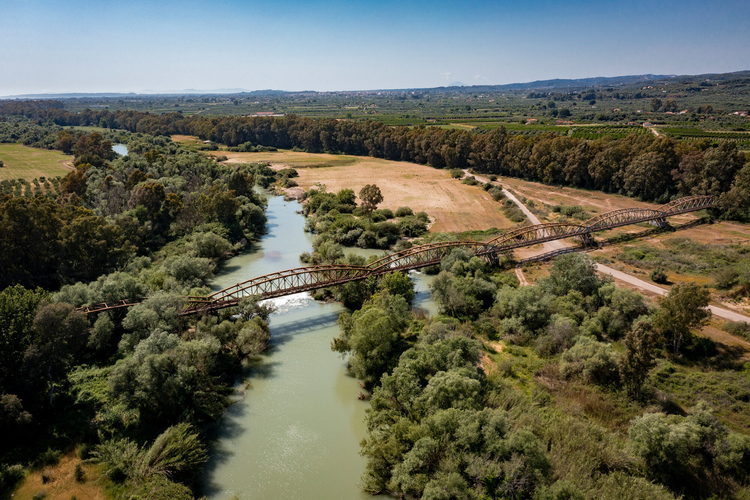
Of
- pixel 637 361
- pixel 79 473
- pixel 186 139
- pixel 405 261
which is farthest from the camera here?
pixel 186 139

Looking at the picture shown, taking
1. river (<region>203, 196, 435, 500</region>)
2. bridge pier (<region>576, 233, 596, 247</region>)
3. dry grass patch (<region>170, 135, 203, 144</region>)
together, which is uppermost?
dry grass patch (<region>170, 135, 203, 144</region>)

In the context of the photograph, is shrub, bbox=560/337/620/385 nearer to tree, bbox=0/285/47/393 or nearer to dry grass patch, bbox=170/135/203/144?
tree, bbox=0/285/47/393

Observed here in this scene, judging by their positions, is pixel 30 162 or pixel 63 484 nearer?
pixel 63 484

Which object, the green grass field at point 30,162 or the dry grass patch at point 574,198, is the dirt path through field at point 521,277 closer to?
the dry grass patch at point 574,198

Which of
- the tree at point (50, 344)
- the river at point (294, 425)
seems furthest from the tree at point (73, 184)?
the tree at point (50, 344)

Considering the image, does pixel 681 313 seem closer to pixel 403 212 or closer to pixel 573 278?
pixel 573 278

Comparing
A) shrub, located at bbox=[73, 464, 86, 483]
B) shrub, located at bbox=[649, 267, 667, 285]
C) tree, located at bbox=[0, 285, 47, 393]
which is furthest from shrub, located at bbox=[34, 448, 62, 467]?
shrub, located at bbox=[649, 267, 667, 285]

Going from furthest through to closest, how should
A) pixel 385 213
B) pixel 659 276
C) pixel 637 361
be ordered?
pixel 385 213 < pixel 659 276 < pixel 637 361

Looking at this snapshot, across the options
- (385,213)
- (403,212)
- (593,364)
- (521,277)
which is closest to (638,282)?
(521,277)
